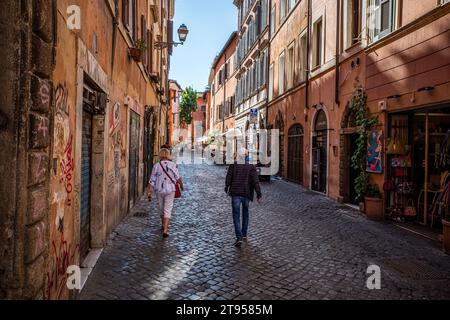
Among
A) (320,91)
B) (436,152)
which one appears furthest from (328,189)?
(436,152)

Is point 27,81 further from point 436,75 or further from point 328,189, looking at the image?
point 328,189

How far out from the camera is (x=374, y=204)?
941 centimetres

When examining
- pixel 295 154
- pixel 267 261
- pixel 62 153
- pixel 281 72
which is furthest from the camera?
pixel 281 72

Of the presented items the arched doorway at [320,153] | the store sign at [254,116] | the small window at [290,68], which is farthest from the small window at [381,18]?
the store sign at [254,116]

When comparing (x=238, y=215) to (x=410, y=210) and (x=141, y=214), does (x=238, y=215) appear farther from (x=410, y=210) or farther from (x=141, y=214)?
(x=410, y=210)

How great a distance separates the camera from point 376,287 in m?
4.77

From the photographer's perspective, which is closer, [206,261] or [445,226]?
[206,261]

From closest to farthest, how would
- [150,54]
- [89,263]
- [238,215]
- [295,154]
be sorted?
[89,263]
[238,215]
[150,54]
[295,154]

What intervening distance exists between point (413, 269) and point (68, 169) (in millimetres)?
4956

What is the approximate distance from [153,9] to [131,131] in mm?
7361

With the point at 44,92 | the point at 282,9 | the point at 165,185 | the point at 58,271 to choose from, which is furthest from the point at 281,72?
the point at 44,92

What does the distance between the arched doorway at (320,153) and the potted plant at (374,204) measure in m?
4.31

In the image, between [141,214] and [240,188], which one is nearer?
[240,188]

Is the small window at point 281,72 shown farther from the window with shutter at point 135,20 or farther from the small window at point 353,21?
the window with shutter at point 135,20
